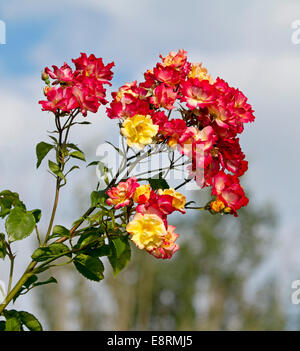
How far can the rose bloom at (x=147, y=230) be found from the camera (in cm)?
156

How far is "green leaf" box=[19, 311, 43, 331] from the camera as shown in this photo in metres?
1.80

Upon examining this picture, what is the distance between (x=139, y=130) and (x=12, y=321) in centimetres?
75

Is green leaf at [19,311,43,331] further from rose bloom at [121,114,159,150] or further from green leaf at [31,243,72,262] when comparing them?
rose bloom at [121,114,159,150]

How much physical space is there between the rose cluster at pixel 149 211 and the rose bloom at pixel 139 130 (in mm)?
115

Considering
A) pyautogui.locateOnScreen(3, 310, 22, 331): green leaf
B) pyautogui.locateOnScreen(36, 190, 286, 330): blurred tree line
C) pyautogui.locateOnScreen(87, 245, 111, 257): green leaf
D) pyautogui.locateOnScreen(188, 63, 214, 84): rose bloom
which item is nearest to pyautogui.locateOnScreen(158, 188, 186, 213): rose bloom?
pyautogui.locateOnScreen(87, 245, 111, 257): green leaf

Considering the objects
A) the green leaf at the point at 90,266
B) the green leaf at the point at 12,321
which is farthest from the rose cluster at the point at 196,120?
the green leaf at the point at 12,321

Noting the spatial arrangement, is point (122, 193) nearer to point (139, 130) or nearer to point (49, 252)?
point (139, 130)

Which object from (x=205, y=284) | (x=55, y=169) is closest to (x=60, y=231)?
(x=55, y=169)

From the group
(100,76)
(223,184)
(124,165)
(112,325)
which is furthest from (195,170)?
(112,325)

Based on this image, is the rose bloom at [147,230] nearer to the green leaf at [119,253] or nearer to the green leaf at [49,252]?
the green leaf at [119,253]

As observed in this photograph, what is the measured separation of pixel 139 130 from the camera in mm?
1673

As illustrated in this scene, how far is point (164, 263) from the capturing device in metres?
15.6

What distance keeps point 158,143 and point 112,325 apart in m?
12.1
